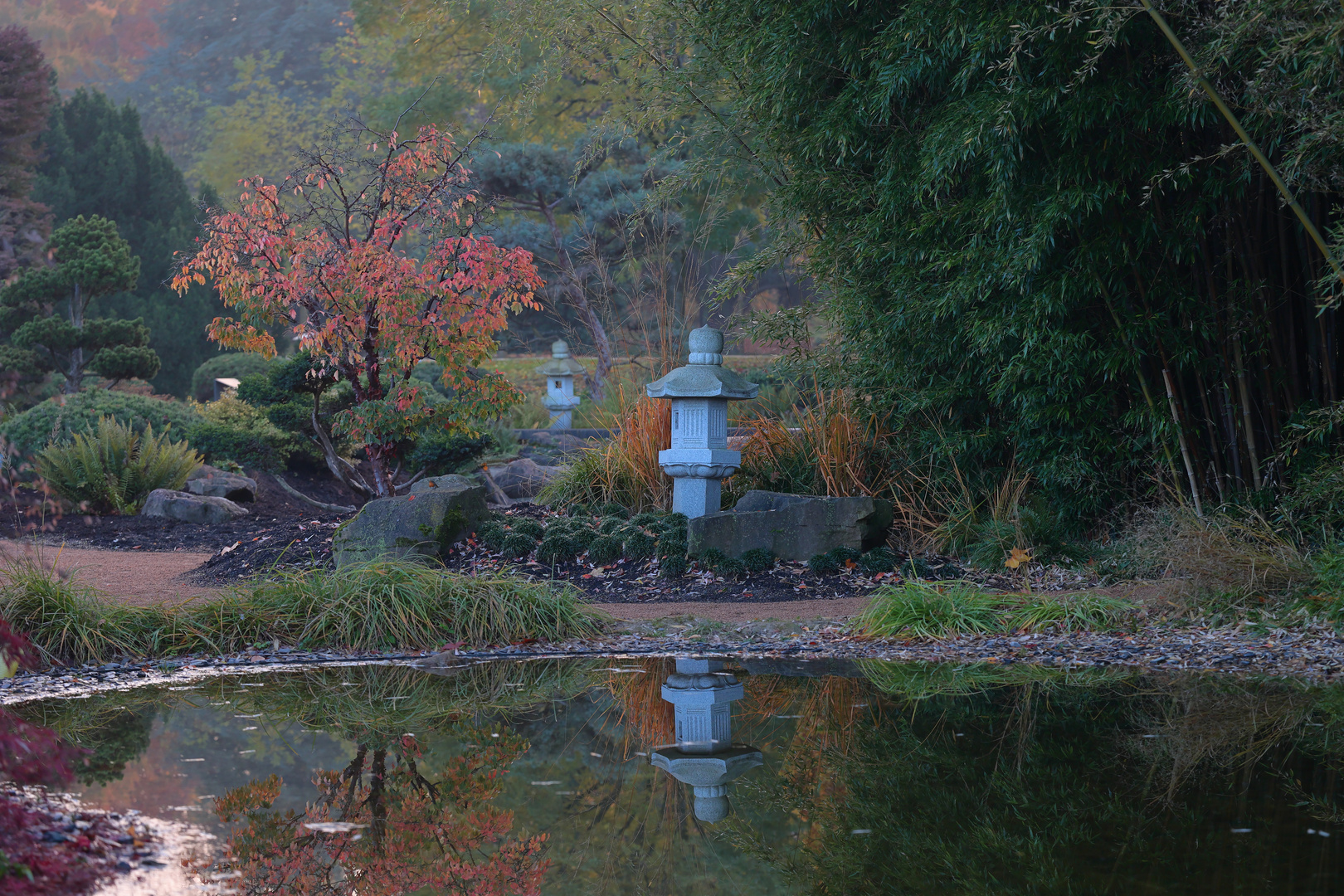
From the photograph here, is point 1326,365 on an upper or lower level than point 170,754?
upper

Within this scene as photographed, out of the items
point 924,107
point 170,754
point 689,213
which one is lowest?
point 170,754

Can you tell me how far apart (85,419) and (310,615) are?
6.15m

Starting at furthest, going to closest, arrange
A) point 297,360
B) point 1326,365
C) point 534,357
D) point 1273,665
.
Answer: point 534,357
point 297,360
point 1326,365
point 1273,665

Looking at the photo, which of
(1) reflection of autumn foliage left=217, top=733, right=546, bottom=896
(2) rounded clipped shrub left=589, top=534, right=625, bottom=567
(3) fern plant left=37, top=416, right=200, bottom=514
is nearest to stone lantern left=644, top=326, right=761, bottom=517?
(2) rounded clipped shrub left=589, top=534, right=625, bottom=567

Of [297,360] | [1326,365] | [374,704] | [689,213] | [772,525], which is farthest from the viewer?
[689,213]

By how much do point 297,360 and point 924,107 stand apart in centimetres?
466

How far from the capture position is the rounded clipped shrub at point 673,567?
605 centimetres

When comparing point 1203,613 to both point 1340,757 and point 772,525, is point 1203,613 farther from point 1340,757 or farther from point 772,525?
point 772,525

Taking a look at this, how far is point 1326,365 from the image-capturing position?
5.00 meters

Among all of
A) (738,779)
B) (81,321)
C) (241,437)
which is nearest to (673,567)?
(738,779)

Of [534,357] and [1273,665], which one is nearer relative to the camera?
[1273,665]

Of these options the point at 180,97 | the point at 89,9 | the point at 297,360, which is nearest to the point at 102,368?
the point at 297,360

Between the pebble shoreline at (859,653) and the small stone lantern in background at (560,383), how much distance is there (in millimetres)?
8671

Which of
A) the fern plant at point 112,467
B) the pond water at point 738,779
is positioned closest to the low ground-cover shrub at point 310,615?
the pond water at point 738,779
